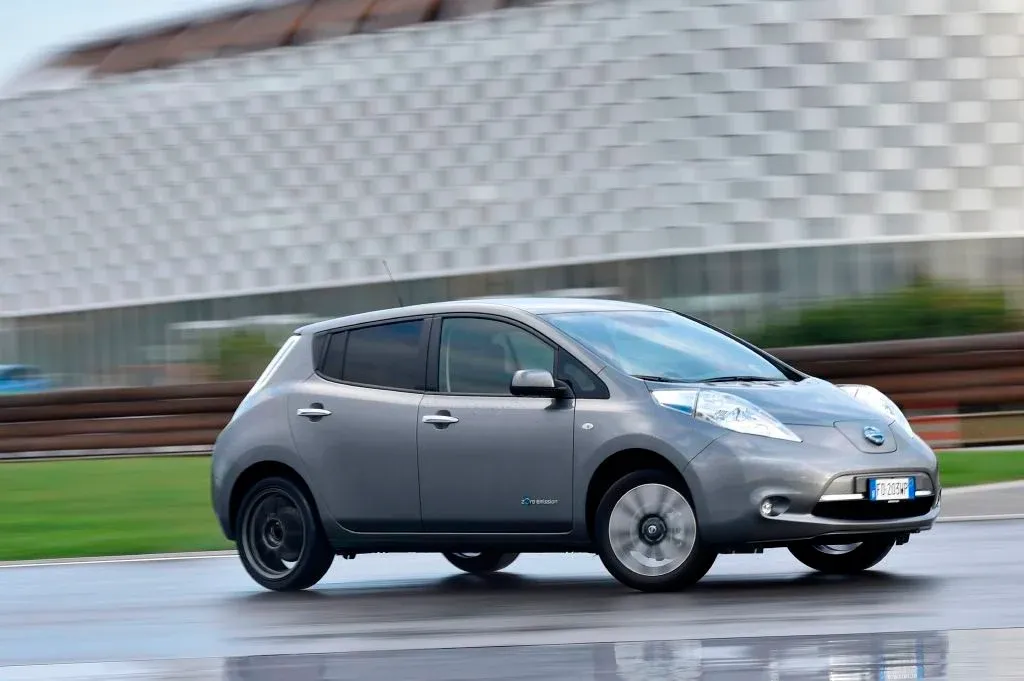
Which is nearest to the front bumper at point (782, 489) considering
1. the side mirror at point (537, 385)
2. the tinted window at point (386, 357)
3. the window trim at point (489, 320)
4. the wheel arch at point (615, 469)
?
the wheel arch at point (615, 469)

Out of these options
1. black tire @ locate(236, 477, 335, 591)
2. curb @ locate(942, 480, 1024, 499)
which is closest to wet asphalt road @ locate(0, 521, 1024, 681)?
black tire @ locate(236, 477, 335, 591)

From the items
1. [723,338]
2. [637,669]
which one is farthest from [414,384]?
[637,669]

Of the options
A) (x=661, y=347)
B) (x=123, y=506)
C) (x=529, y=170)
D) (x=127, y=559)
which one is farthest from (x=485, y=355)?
(x=529, y=170)

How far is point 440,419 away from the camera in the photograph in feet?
32.0

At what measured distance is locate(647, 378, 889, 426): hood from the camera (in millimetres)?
8977

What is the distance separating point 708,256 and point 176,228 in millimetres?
18466

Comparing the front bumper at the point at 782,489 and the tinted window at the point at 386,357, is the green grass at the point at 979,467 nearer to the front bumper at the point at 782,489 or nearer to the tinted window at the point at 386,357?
the tinted window at the point at 386,357

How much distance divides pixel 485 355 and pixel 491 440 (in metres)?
0.55

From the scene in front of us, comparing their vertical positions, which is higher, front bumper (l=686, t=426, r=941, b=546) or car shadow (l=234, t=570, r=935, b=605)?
front bumper (l=686, t=426, r=941, b=546)

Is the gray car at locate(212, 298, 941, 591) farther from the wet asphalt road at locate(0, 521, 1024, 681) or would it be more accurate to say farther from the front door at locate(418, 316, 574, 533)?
the wet asphalt road at locate(0, 521, 1024, 681)

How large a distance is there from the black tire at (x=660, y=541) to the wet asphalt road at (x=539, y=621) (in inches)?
5.7

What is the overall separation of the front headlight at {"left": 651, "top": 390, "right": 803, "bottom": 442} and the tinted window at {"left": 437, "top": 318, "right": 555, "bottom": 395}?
0.80 meters

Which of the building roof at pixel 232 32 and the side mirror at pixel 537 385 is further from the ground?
the building roof at pixel 232 32

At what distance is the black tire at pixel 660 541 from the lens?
29.3 ft
